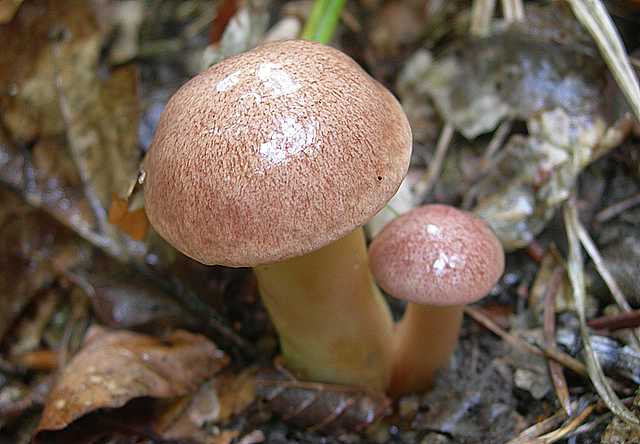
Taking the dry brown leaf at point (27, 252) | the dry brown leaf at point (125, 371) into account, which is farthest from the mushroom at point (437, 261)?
the dry brown leaf at point (27, 252)

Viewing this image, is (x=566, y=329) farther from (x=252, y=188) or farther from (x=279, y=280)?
(x=252, y=188)

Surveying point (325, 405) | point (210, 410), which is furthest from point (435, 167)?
point (210, 410)

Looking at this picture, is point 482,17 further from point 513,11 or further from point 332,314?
point 332,314

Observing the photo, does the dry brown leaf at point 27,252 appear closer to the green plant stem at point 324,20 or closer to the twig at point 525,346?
the green plant stem at point 324,20

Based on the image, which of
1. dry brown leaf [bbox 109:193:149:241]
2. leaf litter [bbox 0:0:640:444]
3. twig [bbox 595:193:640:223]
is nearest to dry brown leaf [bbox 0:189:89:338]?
leaf litter [bbox 0:0:640:444]

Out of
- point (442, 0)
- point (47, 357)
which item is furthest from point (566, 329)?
point (47, 357)

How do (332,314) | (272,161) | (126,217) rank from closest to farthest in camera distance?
(272,161) < (332,314) < (126,217)
